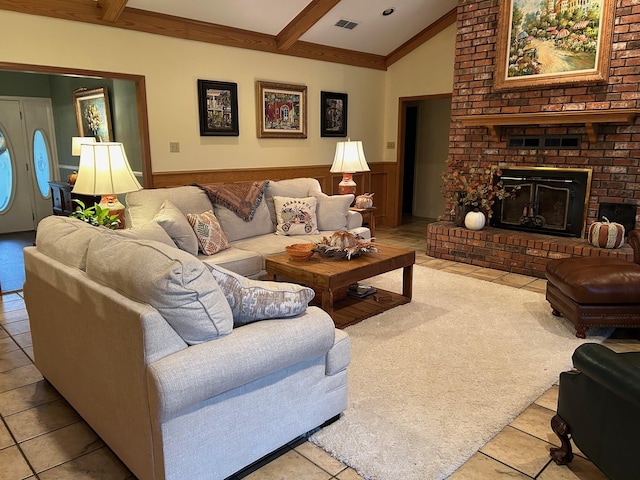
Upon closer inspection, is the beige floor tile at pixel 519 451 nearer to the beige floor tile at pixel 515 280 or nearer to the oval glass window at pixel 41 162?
the beige floor tile at pixel 515 280

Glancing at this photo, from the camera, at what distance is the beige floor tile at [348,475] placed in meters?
1.93

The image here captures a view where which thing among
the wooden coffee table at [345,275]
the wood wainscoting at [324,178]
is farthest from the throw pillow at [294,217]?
the wood wainscoting at [324,178]

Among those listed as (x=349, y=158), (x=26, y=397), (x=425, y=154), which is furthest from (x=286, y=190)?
(x=425, y=154)

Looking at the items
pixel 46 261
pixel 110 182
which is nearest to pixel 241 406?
pixel 46 261

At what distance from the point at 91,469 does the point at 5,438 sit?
57 cm

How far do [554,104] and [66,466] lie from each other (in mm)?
5125

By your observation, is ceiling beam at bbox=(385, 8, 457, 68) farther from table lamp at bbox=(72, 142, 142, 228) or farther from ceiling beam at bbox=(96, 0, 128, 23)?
table lamp at bbox=(72, 142, 142, 228)

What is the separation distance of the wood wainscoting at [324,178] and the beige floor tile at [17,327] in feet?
6.23

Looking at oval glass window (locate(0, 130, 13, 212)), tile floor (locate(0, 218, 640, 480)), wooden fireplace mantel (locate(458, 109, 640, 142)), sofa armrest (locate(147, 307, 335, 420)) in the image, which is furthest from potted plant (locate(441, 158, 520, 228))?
oval glass window (locate(0, 130, 13, 212))

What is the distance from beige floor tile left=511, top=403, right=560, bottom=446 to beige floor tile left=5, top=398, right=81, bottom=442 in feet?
7.29

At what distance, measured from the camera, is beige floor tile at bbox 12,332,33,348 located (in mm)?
3261

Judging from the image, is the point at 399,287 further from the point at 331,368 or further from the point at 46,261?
the point at 46,261

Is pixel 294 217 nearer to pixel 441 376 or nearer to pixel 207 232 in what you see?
pixel 207 232

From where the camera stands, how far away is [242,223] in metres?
4.36
